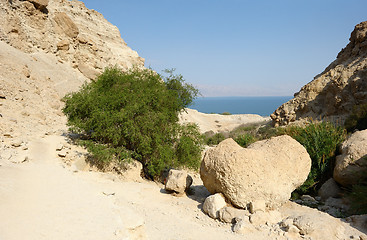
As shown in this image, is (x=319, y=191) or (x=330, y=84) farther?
(x=330, y=84)

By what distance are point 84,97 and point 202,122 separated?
1064 inches

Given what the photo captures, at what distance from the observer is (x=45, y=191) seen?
589 cm

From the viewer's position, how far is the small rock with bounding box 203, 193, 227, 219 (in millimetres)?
6125

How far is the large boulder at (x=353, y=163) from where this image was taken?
6.80 metres

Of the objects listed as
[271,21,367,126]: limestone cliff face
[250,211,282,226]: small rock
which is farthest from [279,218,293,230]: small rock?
[271,21,367,126]: limestone cliff face

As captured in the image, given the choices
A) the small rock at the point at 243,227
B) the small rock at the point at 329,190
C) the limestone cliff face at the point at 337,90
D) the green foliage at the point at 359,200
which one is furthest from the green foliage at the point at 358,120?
the small rock at the point at 243,227

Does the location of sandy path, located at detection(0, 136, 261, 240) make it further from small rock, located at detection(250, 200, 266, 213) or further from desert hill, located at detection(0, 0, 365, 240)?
small rock, located at detection(250, 200, 266, 213)

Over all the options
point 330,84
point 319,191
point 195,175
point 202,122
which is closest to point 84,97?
point 195,175

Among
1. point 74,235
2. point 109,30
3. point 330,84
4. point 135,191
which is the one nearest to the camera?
point 74,235

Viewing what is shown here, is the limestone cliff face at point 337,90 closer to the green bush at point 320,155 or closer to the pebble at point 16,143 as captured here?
the green bush at point 320,155

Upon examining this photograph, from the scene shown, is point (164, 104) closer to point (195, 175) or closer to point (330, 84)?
point (195, 175)

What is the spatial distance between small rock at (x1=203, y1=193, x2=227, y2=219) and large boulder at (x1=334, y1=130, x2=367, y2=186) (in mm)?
3580

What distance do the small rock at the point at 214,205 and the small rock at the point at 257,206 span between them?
701 millimetres

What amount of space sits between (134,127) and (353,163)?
7192mm
